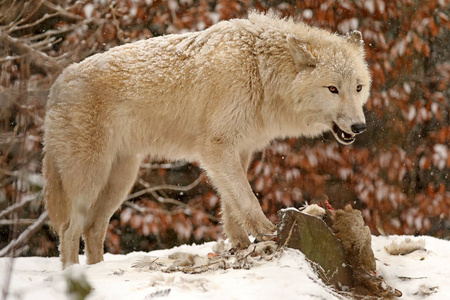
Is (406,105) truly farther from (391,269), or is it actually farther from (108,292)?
(108,292)

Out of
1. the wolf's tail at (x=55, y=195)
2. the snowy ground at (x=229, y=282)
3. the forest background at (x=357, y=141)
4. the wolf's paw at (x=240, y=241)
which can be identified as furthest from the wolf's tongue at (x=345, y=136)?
the forest background at (x=357, y=141)

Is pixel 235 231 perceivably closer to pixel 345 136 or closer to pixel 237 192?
pixel 237 192

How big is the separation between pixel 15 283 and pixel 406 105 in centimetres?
625

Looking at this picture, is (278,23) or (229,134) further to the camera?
(278,23)

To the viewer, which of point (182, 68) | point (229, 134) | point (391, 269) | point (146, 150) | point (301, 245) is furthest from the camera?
point (146, 150)

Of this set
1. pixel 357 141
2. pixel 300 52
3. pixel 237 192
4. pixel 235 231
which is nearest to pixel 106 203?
pixel 235 231

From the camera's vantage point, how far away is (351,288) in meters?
3.12

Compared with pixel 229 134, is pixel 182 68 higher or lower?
higher

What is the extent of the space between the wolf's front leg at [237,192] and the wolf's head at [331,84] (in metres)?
0.74

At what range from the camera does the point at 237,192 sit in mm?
3797

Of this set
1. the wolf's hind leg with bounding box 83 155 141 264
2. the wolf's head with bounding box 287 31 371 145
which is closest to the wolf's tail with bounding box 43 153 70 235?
the wolf's hind leg with bounding box 83 155 141 264

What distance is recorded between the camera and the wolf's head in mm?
3846

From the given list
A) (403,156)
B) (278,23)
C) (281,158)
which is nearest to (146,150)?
(278,23)

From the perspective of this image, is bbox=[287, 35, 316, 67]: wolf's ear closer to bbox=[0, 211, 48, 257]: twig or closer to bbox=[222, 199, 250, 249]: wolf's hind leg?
bbox=[222, 199, 250, 249]: wolf's hind leg
